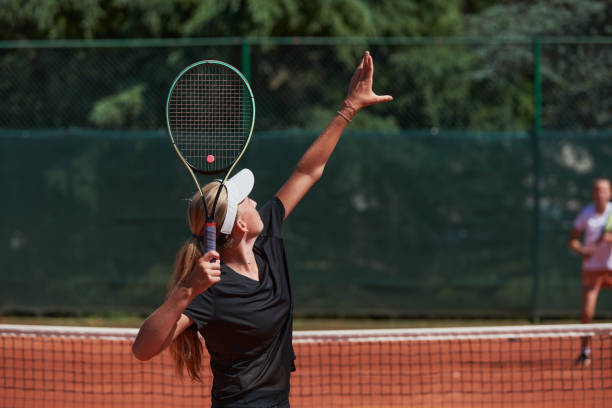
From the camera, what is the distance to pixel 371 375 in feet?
20.1

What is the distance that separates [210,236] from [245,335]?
421mm

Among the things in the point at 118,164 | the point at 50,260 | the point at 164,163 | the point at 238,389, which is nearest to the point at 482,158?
the point at 164,163

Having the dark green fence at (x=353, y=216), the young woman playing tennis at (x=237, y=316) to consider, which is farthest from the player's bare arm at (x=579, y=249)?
the young woman playing tennis at (x=237, y=316)

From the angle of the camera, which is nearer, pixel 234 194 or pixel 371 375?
pixel 234 194

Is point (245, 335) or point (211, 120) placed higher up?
→ point (211, 120)

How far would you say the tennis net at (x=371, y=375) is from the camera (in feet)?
18.4

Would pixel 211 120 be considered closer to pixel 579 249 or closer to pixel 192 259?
pixel 192 259

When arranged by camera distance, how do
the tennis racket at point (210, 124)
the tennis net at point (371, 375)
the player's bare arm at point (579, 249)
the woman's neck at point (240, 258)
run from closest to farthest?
the woman's neck at point (240, 258), the tennis racket at point (210, 124), the tennis net at point (371, 375), the player's bare arm at point (579, 249)

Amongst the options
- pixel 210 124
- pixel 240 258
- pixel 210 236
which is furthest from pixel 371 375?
pixel 210 236

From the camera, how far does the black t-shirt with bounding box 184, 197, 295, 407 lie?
258 cm

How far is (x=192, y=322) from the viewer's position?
2.51 meters

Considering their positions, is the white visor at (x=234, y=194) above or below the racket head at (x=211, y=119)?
below

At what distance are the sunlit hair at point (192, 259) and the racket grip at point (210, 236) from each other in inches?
5.0

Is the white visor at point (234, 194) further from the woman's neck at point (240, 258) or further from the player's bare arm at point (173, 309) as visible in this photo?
the player's bare arm at point (173, 309)
